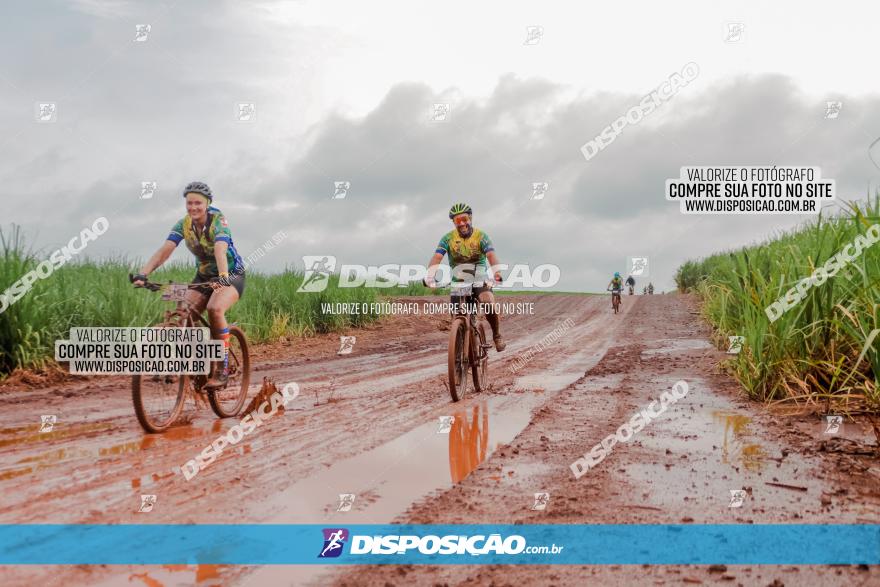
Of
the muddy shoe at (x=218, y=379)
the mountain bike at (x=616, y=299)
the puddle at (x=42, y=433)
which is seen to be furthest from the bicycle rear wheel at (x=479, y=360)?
the mountain bike at (x=616, y=299)

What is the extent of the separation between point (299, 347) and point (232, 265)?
874 centimetres

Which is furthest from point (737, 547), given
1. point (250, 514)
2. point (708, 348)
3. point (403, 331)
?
point (403, 331)

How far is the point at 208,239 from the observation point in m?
7.66

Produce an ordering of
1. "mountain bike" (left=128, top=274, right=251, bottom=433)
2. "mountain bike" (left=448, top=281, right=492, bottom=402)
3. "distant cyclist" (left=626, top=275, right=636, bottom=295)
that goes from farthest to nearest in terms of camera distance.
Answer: "distant cyclist" (left=626, top=275, right=636, bottom=295)
"mountain bike" (left=448, top=281, right=492, bottom=402)
"mountain bike" (left=128, top=274, right=251, bottom=433)

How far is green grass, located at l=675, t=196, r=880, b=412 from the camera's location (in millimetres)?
6945

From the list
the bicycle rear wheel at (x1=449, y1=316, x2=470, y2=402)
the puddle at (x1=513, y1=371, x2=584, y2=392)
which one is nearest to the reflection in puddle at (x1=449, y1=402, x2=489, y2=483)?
the bicycle rear wheel at (x1=449, y1=316, x2=470, y2=402)

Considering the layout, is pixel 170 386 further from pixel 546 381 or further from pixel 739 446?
→ pixel 739 446

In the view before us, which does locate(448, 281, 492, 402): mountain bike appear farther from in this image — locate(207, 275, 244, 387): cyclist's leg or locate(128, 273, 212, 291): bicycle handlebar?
locate(128, 273, 212, 291): bicycle handlebar

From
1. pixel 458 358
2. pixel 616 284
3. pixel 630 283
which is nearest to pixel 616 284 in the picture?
pixel 616 284

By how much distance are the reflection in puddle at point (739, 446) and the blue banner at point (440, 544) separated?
1514 millimetres

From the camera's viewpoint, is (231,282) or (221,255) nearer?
(221,255)

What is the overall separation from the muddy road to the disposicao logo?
0.57 feet

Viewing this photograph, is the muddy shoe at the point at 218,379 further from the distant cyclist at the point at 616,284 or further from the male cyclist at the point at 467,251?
the distant cyclist at the point at 616,284

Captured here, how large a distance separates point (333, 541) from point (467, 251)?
623 cm
